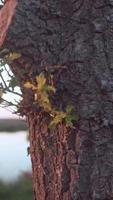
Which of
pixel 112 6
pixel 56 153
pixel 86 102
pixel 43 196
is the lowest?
pixel 43 196

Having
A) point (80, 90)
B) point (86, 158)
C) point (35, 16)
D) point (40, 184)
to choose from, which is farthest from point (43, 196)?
point (35, 16)

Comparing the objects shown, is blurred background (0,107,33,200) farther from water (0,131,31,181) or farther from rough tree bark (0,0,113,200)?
A: rough tree bark (0,0,113,200)

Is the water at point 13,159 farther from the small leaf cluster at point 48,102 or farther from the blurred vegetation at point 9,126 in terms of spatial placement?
the small leaf cluster at point 48,102

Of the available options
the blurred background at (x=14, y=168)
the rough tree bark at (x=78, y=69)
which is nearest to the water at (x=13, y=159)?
Result: the blurred background at (x=14, y=168)

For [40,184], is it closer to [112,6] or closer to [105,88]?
[105,88]

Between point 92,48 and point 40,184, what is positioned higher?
point 92,48

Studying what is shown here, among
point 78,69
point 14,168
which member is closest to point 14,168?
point 14,168
